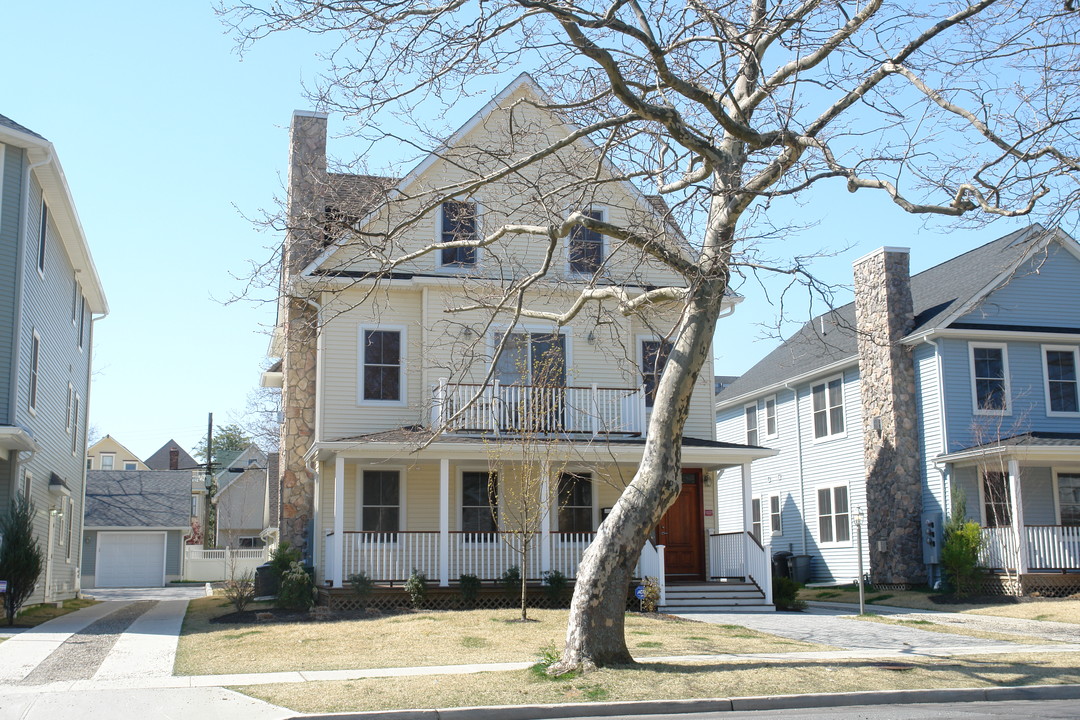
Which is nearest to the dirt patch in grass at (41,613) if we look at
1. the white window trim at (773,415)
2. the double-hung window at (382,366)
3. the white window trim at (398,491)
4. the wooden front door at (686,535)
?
the white window trim at (398,491)

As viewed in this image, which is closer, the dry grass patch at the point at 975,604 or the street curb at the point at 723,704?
the street curb at the point at 723,704

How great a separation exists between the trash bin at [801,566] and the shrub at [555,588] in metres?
12.1

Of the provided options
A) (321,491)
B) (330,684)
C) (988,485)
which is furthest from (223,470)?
(330,684)

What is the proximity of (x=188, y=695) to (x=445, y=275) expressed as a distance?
12237 mm

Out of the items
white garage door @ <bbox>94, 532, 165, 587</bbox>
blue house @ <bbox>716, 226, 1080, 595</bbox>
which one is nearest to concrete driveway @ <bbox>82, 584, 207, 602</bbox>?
white garage door @ <bbox>94, 532, 165, 587</bbox>

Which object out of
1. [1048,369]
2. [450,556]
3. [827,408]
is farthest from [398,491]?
[1048,369]

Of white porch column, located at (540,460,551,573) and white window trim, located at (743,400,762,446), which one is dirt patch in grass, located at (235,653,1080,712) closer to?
white porch column, located at (540,460,551,573)

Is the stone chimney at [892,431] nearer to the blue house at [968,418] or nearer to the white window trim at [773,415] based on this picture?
the blue house at [968,418]

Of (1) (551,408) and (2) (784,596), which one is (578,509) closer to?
(1) (551,408)

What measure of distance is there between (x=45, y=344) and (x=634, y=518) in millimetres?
15253

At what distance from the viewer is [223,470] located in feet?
227

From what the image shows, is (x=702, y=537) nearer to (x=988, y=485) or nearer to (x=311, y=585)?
(x=988, y=485)

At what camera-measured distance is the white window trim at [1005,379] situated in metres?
24.0

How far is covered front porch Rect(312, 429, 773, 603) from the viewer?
18578 millimetres
